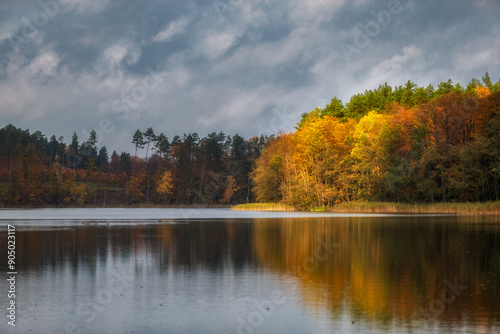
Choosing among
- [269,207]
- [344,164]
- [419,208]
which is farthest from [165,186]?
[419,208]

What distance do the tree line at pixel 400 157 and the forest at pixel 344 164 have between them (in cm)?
16

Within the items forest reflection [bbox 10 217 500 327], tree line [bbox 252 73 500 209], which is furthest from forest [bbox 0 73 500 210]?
forest reflection [bbox 10 217 500 327]

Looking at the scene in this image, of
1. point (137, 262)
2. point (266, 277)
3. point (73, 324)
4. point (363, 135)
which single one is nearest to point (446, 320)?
point (266, 277)

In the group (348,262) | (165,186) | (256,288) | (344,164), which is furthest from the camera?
(165,186)

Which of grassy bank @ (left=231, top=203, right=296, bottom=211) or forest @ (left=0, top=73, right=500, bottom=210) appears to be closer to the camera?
forest @ (left=0, top=73, right=500, bottom=210)

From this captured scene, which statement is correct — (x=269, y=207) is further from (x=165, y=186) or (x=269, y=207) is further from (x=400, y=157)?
(x=165, y=186)

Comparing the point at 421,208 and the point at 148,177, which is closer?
the point at 421,208

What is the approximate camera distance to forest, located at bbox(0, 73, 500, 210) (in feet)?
241

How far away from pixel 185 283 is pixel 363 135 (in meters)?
71.0

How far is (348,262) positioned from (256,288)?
650 centimetres

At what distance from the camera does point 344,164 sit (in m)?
88.9

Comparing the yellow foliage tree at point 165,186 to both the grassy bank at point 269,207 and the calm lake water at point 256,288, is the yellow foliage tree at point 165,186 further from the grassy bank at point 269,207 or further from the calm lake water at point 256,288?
the calm lake water at point 256,288

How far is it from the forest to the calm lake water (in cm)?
4797

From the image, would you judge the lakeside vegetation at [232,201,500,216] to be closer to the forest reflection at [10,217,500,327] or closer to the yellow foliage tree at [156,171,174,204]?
the forest reflection at [10,217,500,327]
